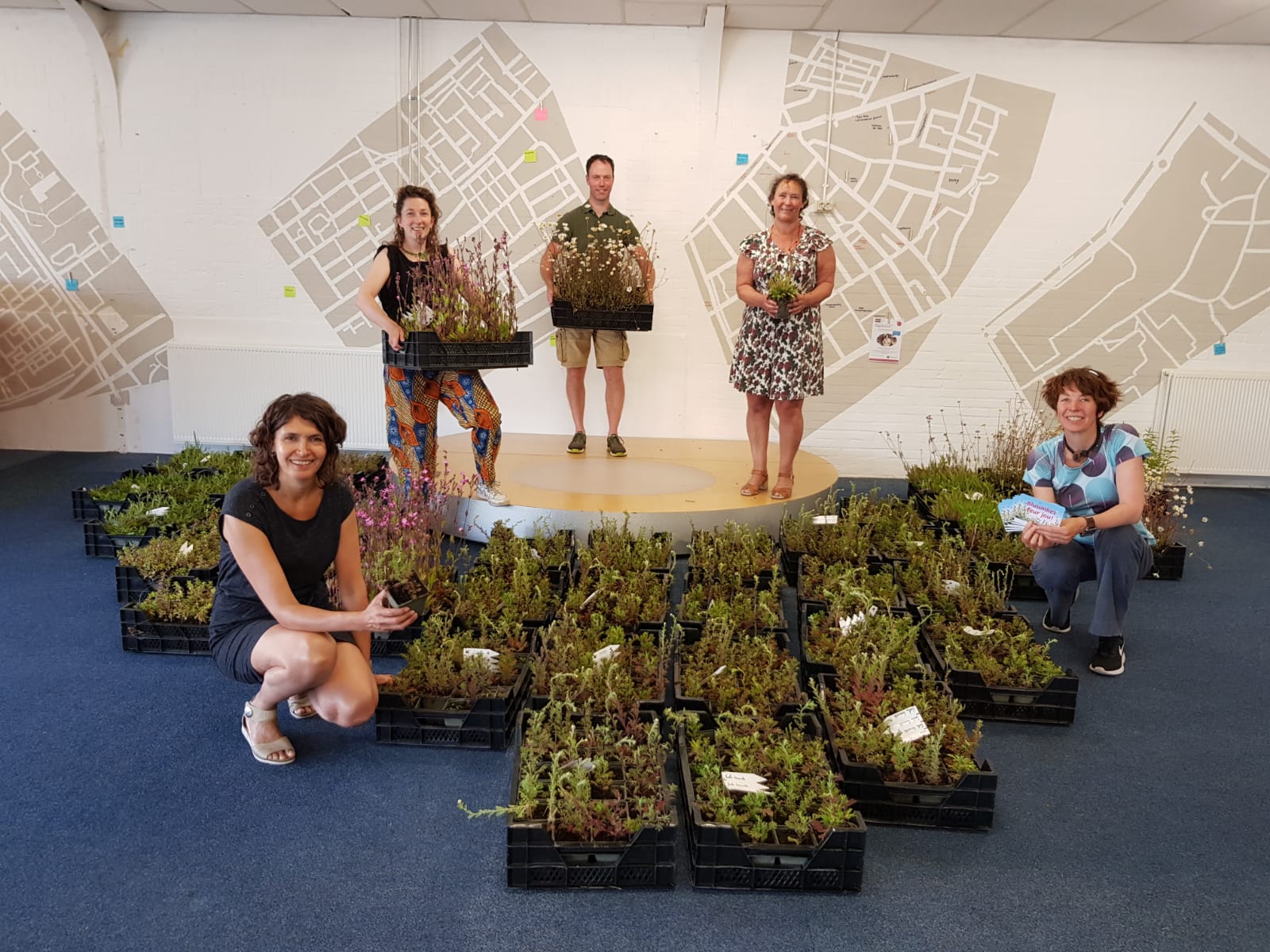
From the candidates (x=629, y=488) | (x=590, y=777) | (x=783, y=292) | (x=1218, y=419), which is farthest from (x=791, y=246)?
(x=1218, y=419)

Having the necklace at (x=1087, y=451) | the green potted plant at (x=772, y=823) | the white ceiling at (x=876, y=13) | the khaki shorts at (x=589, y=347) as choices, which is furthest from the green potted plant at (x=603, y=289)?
the green potted plant at (x=772, y=823)

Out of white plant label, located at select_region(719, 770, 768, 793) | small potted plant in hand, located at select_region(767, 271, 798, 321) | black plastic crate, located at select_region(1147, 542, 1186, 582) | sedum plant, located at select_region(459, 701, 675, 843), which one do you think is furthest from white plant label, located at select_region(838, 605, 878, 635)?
black plastic crate, located at select_region(1147, 542, 1186, 582)

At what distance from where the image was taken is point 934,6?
563 cm

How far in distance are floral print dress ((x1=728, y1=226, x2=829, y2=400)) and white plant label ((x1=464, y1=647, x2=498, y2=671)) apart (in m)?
2.23

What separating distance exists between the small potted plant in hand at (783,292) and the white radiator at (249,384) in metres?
3.40

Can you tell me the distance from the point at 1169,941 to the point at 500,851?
1.59m

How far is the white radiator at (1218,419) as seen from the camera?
6.50 metres

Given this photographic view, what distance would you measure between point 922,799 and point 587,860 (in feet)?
3.11

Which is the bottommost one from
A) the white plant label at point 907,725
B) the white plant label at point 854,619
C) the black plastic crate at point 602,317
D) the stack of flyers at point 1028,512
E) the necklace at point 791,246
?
Answer: the white plant label at point 907,725

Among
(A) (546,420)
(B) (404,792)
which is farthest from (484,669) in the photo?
(A) (546,420)

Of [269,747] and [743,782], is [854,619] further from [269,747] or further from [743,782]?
[269,747]

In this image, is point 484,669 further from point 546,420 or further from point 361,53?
point 361,53

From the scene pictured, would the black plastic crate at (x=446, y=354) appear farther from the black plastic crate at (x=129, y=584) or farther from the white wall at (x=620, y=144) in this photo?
the white wall at (x=620, y=144)

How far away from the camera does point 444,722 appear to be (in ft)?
9.12
